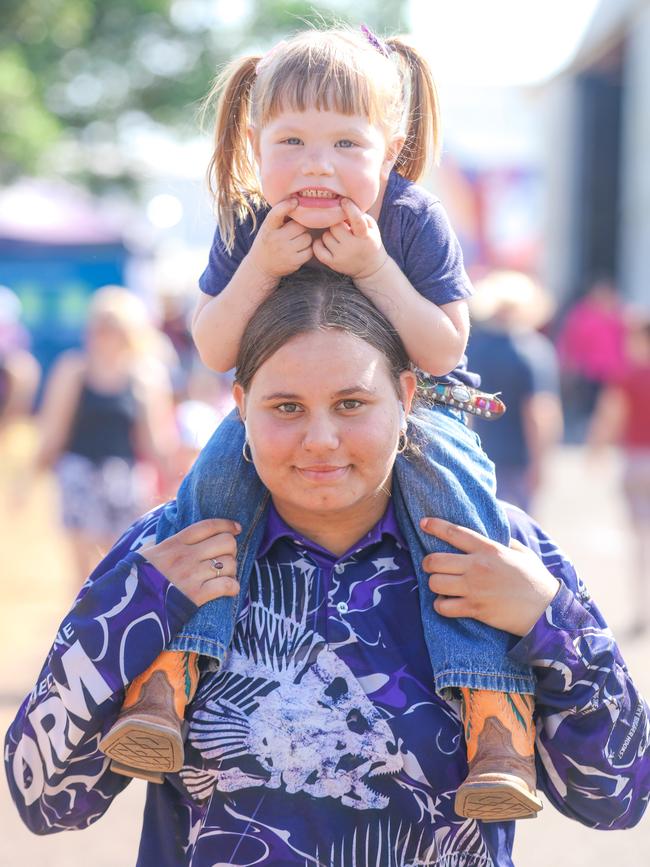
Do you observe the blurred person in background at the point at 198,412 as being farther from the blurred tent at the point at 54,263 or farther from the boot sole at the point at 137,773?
the blurred tent at the point at 54,263

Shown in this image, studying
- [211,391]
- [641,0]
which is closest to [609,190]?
[641,0]

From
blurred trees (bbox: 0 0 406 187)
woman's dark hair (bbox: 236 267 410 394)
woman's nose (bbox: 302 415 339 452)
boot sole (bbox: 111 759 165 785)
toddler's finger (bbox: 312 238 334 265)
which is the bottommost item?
boot sole (bbox: 111 759 165 785)

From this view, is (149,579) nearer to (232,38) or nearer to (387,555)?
(387,555)

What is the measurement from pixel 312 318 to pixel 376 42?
2.09ft

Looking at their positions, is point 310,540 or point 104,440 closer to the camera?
point 310,540

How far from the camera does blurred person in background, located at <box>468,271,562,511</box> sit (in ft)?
24.0

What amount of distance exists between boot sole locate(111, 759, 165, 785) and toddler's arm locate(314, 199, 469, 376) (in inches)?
35.4

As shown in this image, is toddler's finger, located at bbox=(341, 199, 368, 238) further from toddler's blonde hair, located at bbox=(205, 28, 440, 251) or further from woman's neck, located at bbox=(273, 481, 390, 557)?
woman's neck, located at bbox=(273, 481, 390, 557)

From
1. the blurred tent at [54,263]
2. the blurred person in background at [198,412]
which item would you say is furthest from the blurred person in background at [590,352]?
the blurred person in background at [198,412]

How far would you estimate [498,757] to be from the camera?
2.27m

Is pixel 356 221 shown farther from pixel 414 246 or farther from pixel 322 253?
pixel 414 246

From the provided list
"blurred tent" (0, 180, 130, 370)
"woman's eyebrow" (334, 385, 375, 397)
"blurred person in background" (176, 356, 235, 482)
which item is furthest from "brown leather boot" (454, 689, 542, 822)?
"blurred tent" (0, 180, 130, 370)

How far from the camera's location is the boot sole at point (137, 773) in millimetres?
2316

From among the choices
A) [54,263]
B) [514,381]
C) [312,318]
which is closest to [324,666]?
[312,318]
